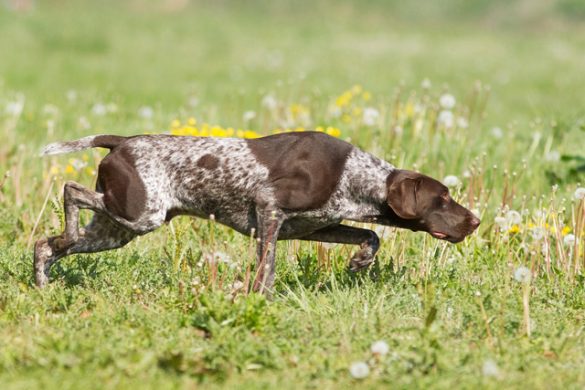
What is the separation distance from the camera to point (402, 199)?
554cm

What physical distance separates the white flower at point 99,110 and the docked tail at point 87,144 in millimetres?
4183

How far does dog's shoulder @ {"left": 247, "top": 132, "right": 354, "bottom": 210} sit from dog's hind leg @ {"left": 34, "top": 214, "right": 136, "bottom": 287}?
2.92 ft

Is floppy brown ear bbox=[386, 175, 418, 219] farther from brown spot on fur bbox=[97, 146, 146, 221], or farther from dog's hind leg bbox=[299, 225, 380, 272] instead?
brown spot on fur bbox=[97, 146, 146, 221]

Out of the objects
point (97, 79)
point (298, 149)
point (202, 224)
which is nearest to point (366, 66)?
point (97, 79)

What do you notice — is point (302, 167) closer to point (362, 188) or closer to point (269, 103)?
point (362, 188)

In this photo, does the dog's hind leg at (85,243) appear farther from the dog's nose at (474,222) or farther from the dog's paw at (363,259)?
the dog's nose at (474,222)

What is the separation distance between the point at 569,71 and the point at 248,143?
12.9 meters

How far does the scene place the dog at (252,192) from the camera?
5430 mm

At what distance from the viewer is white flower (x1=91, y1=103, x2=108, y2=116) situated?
9836 millimetres

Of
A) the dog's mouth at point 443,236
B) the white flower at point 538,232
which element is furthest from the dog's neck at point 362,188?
the white flower at point 538,232

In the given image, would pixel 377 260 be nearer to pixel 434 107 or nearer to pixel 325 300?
pixel 325 300

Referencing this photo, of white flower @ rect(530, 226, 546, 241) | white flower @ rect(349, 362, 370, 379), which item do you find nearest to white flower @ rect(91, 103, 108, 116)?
white flower @ rect(530, 226, 546, 241)

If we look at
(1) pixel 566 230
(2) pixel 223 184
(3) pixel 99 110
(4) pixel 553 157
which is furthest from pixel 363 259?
(3) pixel 99 110

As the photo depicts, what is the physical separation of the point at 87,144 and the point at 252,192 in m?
0.99
